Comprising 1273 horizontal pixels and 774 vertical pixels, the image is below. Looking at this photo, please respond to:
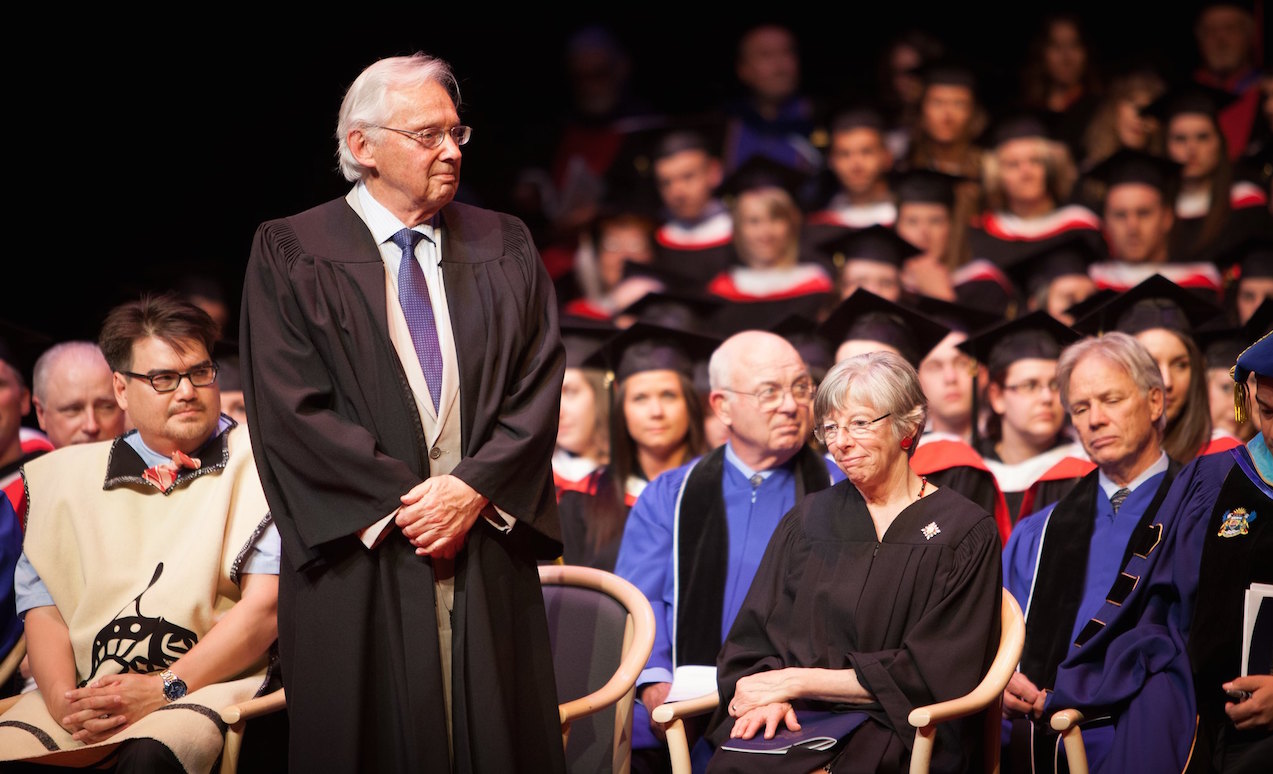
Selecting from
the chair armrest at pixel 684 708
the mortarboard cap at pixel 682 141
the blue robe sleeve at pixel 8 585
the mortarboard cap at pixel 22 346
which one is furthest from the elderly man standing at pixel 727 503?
the mortarboard cap at pixel 682 141

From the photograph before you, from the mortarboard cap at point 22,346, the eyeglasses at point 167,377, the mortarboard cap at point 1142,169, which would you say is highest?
the mortarboard cap at point 1142,169

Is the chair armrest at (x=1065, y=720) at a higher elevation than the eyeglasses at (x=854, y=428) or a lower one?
lower

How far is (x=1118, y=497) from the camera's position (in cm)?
403

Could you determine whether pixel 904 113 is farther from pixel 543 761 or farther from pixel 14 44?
pixel 543 761

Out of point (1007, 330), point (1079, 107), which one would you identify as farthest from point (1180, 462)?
point (1079, 107)

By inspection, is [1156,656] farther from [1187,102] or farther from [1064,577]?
[1187,102]

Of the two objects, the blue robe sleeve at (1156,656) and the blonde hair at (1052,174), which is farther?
the blonde hair at (1052,174)

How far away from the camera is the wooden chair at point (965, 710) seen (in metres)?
2.99

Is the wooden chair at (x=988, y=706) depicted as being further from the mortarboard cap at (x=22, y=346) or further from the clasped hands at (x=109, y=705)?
the mortarboard cap at (x=22, y=346)

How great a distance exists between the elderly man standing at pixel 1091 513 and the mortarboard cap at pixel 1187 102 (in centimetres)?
397

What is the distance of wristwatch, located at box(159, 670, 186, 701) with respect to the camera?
11.1ft

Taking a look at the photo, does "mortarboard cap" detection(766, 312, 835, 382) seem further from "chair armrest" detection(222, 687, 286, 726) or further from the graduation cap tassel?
"chair armrest" detection(222, 687, 286, 726)

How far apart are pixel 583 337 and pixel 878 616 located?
2894 mm

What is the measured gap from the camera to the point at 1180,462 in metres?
4.62
